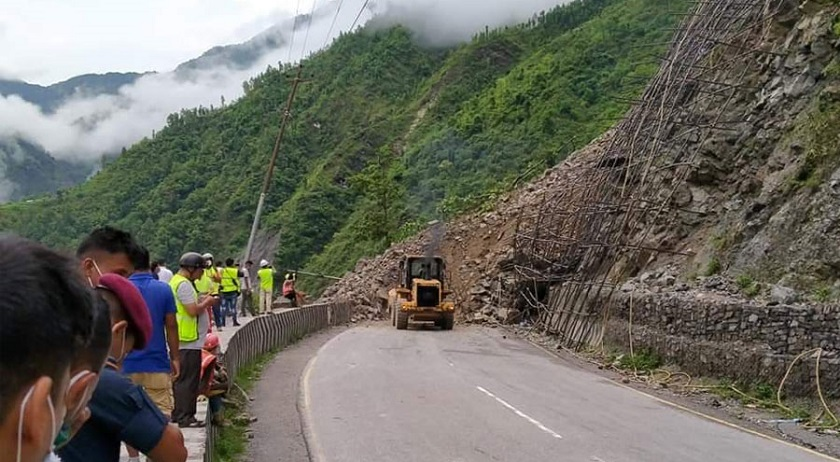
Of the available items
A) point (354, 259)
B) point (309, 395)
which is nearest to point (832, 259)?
point (309, 395)

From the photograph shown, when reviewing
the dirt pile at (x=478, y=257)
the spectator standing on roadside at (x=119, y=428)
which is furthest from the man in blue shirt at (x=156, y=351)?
the dirt pile at (x=478, y=257)

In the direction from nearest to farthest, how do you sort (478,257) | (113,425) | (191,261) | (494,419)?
(113,425), (191,261), (494,419), (478,257)

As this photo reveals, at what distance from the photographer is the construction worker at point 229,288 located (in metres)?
20.3

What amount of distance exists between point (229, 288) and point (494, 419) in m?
10.2

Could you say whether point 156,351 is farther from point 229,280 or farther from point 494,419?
point 229,280

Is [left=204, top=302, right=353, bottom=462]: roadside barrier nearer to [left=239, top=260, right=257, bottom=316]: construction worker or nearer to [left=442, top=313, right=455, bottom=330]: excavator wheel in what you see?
[left=239, top=260, right=257, bottom=316]: construction worker

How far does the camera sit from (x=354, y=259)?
6725 centimetres

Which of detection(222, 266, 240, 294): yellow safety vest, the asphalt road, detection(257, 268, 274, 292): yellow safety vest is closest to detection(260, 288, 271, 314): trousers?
detection(257, 268, 274, 292): yellow safety vest

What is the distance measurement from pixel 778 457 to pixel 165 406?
7533mm

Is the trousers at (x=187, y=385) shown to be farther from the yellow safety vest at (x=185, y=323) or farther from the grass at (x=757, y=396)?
the grass at (x=757, y=396)

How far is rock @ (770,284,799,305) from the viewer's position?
15922 millimetres

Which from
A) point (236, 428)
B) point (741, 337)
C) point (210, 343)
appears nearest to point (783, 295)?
point (741, 337)

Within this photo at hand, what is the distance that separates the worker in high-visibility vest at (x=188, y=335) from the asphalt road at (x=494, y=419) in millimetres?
2169

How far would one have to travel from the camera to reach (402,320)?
31984mm
